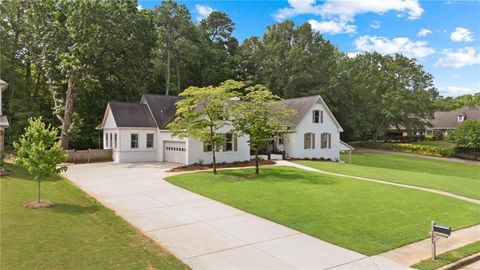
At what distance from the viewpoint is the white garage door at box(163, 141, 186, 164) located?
26656 millimetres

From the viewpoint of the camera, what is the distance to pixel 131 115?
2911 centimetres

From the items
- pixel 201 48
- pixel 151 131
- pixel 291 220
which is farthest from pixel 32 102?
pixel 291 220

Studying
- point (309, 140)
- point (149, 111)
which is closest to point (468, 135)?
point (309, 140)

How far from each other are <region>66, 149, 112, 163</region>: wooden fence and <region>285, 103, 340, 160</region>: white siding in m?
15.6

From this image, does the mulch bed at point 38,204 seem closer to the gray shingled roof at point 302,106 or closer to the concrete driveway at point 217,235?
the concrete driveway at point 217,235

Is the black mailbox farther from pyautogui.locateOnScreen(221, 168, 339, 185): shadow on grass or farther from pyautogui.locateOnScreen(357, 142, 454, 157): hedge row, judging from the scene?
pyautogui.locateOnScreen(357, 142, 454, 157): hedge row

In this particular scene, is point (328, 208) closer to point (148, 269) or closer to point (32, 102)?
point (148, 269)

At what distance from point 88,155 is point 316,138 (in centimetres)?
1994

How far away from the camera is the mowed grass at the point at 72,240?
24.1 ft

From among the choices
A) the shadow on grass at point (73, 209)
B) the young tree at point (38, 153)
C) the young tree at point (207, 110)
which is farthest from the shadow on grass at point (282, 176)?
the young tree at point (38, 153)

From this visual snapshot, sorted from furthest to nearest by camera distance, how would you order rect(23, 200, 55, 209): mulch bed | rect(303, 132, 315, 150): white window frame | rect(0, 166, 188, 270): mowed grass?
rect(303, 132, 315, 150): white window frame < rect(23, 200, 55, 209): mulch bed < rect(0, 166, 188, 270): mowed grass

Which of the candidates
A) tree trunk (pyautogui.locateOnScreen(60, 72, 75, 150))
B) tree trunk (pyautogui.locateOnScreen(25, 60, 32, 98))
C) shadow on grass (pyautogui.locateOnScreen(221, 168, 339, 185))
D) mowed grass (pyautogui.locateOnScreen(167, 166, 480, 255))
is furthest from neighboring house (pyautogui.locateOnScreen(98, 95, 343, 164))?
tree trunk (pyautogui.locateOnScreen(25, 60, 32, 98))

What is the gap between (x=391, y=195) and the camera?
14250 millimetres

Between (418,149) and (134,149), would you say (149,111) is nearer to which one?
(134,149)
